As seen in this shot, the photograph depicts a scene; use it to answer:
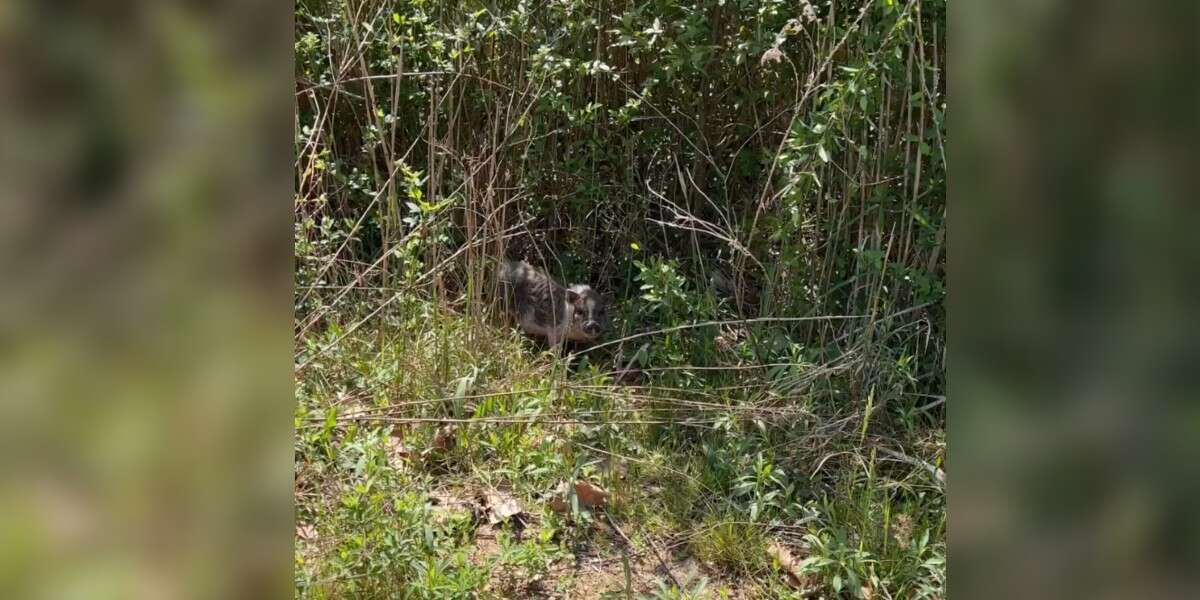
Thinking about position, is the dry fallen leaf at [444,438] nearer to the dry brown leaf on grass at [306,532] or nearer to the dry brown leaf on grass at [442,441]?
the dry brown leaf on grass at [442,441]

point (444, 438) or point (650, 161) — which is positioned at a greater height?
point (650, 161)

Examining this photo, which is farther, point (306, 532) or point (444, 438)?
point (444, 438)

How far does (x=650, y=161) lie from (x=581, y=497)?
2.36m

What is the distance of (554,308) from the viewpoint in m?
4.44

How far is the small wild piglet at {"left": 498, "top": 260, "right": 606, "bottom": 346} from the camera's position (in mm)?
4422

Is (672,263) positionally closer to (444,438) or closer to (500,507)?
(444,438)

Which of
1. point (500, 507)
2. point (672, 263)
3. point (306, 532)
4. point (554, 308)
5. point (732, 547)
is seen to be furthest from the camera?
point (554, 308)

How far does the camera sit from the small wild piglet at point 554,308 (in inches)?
174

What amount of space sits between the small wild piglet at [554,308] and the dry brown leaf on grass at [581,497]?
123 cm
